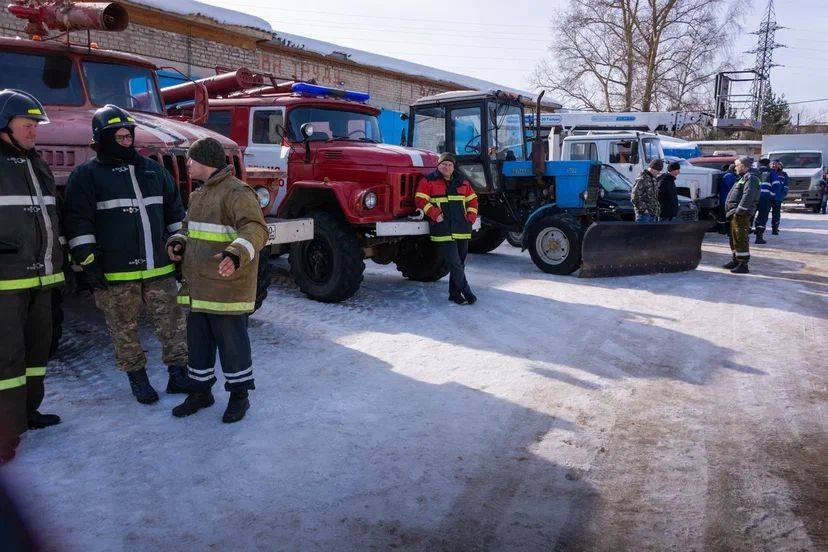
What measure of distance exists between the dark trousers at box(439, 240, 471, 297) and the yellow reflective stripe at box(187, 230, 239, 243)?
3.65 metres

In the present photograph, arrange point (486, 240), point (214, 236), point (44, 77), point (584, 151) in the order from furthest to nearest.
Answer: point (584, 151) → point (486, 240) → point (44, 77) → point (214, 236)

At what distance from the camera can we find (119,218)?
408 centimetres

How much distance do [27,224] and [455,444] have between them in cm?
273

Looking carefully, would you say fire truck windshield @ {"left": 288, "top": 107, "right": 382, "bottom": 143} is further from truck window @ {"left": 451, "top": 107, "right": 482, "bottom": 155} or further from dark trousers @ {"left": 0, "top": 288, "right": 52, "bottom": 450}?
dark trousers @ {"left": 0, "top": 288, "right": 52, "bottom": 450}

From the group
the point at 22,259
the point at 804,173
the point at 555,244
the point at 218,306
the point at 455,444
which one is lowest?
the point at 455,444

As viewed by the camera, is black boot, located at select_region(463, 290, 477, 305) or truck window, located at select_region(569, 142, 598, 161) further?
truck window, located at select_region(569, 142, 598, 161)

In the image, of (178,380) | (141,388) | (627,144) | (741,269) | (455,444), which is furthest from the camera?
(627,144)

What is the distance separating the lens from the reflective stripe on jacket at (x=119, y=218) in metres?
3.93

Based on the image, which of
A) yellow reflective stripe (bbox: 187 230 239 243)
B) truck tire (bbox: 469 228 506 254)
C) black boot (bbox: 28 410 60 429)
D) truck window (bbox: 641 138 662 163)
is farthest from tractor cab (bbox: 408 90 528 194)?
black boot (bbox: 28 410 60 429)

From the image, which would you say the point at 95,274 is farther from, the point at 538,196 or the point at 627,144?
the point at 627,144

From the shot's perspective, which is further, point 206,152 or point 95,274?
point 95,274

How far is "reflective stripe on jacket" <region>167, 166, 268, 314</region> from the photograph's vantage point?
3.84 meters

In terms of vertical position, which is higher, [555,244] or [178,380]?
[555,244]

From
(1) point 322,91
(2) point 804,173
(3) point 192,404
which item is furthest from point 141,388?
(2) point 804,173
